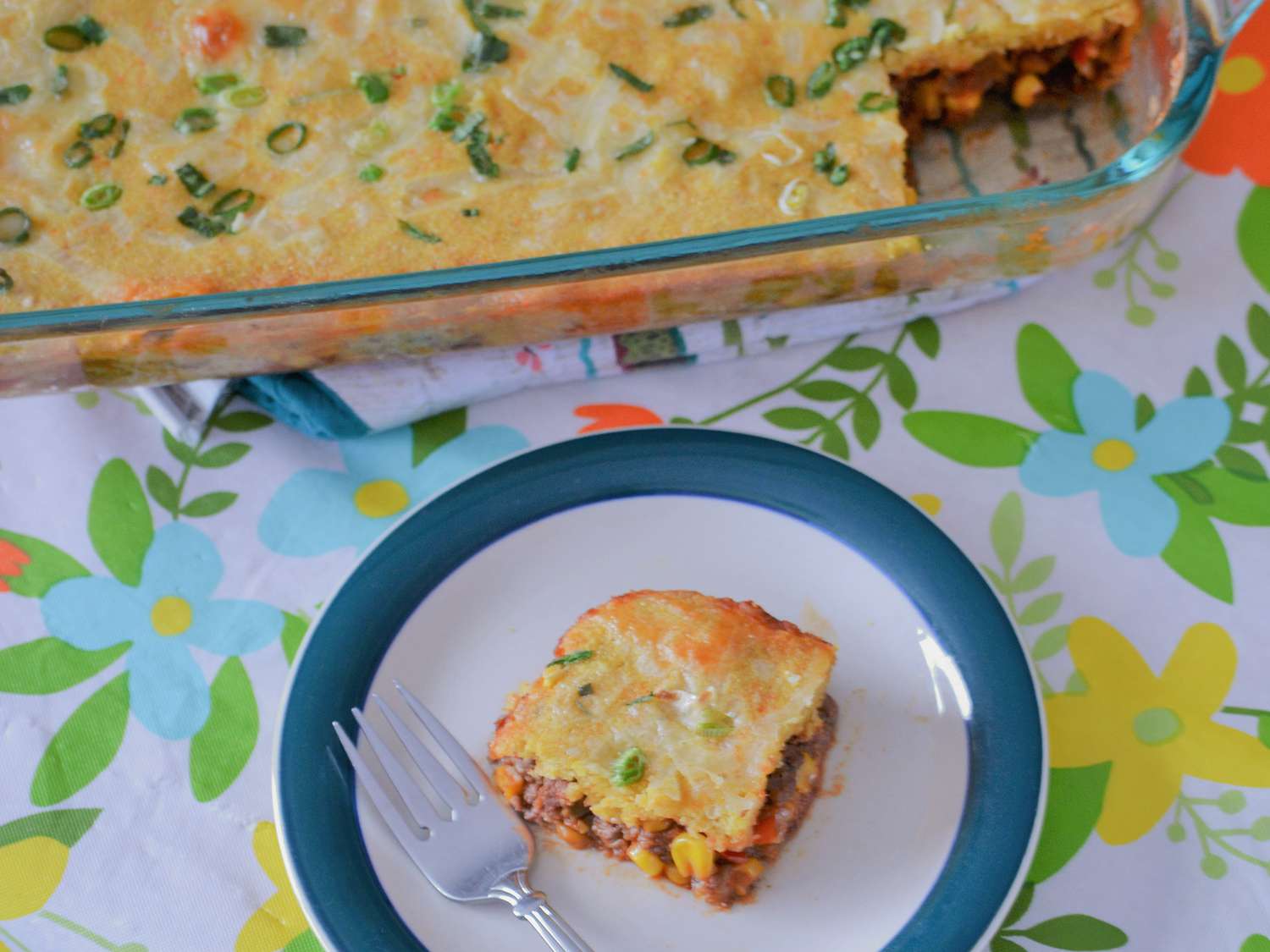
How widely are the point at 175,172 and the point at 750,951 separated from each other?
5.18 ft

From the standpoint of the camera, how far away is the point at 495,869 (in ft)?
5.35

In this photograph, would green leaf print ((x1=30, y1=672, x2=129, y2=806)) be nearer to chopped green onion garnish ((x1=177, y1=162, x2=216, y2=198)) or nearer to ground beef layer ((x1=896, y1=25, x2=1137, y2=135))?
chopped green onion garnish ((x1=177, y1=162, x2=216, y2=198))

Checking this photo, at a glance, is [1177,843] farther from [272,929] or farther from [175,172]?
[175,172]

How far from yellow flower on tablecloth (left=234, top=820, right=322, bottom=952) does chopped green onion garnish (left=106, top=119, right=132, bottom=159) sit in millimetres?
1228

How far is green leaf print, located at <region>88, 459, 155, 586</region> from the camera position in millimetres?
2072

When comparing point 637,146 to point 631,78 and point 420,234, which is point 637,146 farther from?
point 420,234

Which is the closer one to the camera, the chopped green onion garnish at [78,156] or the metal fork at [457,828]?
the metal fork at [457,828]

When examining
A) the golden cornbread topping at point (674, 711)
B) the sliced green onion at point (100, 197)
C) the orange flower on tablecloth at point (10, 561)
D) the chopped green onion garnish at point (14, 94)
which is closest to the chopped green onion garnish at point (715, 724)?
the golden cornbread topping at point (674, 711)

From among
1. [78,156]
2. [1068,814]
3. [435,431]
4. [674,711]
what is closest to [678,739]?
[674,711]

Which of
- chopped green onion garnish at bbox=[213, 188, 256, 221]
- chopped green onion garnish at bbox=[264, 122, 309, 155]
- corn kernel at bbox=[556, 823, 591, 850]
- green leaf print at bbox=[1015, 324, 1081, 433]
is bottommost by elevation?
corn kernel at bbox=[556, 823, 591, 850]

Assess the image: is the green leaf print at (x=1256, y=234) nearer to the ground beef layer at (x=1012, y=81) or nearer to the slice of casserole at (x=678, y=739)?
the ground beef layer at (x=1012, y=81)

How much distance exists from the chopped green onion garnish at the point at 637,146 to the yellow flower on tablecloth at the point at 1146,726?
1064 millimetres

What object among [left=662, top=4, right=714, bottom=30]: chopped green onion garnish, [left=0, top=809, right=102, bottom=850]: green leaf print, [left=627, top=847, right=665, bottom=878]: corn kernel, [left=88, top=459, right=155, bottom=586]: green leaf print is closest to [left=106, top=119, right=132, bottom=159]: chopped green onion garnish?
[left=88, top=459, right=155, bottom=586]: green leaf print

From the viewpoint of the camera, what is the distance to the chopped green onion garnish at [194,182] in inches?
87.7
